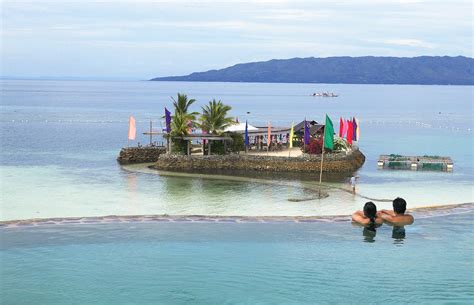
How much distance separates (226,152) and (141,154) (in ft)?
22.2

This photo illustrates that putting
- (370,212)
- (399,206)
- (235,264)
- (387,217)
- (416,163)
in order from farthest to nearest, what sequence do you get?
(416,163)
(399,206)
(387,217)
(370,212)
(235,264)

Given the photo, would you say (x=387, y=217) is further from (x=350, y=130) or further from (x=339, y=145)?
(x=350, y=130)

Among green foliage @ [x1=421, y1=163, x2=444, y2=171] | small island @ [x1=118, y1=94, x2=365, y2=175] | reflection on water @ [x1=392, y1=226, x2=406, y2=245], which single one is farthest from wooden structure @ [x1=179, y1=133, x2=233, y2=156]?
reflection on water @ [x1=392, y1=226, x2=406, y2=245]

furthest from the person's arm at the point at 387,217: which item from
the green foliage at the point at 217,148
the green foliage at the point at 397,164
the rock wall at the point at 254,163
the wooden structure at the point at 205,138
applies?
the green foliage at the point at 217,148

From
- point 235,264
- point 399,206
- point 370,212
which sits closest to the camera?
point 235,264

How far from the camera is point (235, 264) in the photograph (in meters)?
20.2

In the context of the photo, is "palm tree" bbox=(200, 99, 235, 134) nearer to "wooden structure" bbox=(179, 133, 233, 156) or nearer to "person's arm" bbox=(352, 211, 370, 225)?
"wooden structure" bbox=(179, 133, 233, 156)

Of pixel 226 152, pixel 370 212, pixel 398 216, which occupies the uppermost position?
pixel 226 152

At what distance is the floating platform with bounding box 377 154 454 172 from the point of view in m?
Answer: 47.0

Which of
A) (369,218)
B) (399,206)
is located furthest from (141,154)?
(399,206)

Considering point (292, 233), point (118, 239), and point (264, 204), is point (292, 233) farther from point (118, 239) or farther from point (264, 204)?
point (264, 204)

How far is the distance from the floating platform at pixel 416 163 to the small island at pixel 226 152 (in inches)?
80.4

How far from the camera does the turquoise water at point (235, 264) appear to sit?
17.6m

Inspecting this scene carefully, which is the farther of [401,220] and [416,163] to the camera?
[416,163]
